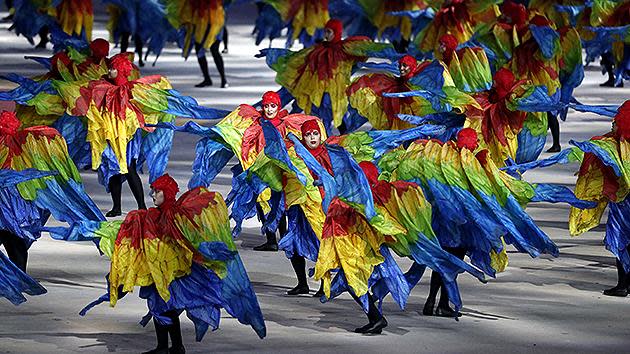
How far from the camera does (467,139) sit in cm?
861

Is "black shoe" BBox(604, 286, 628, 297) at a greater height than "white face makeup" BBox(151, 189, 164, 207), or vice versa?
"white face makeup" BBox(151, 189, 164, 207)

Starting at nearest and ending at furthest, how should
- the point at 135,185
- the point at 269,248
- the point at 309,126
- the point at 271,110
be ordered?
the point at 309,126 < the point at 271,110 < the point at 269,248 < the point at 135,185

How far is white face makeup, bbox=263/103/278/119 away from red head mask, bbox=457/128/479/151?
1410 millimetres

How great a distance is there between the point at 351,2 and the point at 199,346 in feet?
33.9

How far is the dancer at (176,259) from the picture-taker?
757 cm

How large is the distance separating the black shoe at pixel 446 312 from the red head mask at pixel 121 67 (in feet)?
10.0

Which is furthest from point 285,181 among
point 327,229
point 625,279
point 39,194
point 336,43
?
point 336,43

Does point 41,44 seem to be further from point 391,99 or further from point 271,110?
point 271,110

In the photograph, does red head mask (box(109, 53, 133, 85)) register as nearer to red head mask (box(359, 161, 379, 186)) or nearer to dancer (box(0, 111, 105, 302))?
dancer (box(0, 111, 105, 302))

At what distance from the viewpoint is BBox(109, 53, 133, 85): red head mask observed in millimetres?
10656

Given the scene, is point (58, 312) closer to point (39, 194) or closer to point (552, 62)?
point (39, 194)

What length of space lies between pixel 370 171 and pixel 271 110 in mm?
1389

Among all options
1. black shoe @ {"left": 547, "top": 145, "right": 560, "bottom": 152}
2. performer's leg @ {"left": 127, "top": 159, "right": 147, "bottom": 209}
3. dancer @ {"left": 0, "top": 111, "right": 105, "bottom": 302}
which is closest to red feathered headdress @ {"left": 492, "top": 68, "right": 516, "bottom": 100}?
dancer @ {"left": 0, "top": 111, "right": 105, "bottom": 302}

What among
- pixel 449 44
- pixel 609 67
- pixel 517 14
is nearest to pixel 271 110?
pixel 449 44
